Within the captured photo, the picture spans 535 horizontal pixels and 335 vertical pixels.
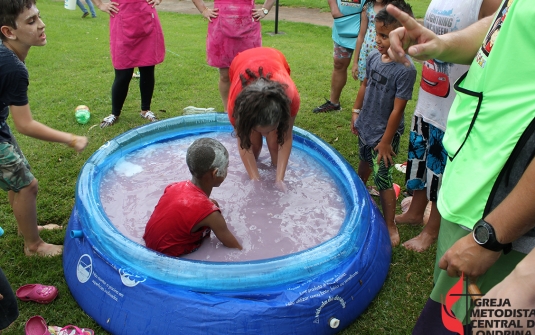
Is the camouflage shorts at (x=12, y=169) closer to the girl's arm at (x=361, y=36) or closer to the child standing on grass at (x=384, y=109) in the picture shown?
the child standing on grass at (x=384, y=109)

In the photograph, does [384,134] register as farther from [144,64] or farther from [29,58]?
[29,58]

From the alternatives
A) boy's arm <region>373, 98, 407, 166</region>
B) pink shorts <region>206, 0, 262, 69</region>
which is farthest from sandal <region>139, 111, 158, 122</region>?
boy's arm <region>373, 98, 407, 166</region>

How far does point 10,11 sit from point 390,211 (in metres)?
3.04

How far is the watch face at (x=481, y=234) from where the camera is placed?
1.35 m

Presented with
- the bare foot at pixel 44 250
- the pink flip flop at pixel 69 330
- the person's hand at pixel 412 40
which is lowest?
the bare foot at pixel 44 250

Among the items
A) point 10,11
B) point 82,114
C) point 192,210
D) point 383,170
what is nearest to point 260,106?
point 192,210

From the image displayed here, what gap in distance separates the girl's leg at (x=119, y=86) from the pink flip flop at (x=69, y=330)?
335 cm

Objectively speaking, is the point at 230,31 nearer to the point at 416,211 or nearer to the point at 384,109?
the point at 384,109

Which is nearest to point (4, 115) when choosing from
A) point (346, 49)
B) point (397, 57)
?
point (397, 57)

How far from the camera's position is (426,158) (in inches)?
129

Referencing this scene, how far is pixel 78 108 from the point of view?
18.3 feet

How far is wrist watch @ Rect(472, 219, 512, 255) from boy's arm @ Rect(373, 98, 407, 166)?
1886mm

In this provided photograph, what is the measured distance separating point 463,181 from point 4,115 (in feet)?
9.03

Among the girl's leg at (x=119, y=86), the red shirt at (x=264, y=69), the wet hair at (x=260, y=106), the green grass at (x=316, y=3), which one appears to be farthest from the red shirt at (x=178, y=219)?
the green grass at (x=316, y=3)
